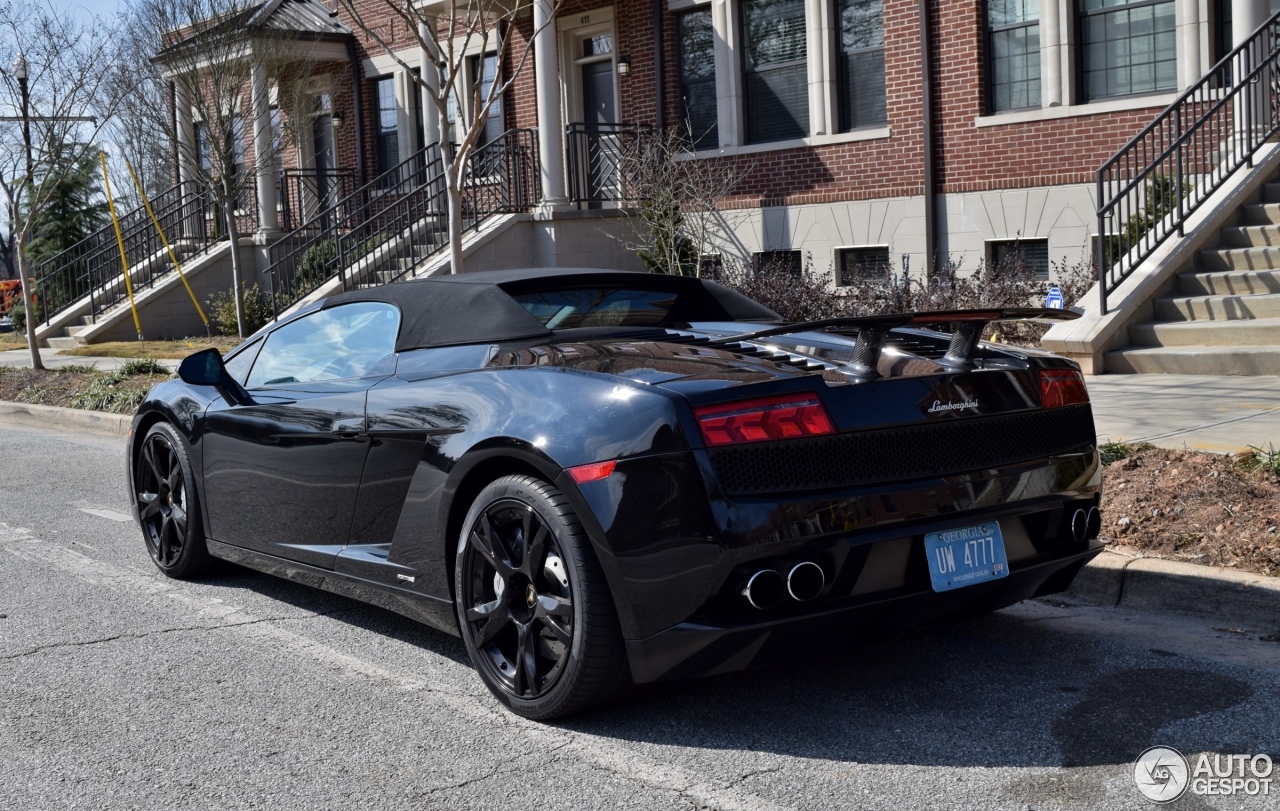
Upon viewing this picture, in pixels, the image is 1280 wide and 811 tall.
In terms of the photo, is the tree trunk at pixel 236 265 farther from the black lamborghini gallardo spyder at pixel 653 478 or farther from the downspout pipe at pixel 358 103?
the black lamborghini gallardo spyder at pixel 653 478

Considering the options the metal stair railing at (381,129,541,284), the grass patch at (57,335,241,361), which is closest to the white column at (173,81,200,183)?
the grass patch at (57,335,241,361)

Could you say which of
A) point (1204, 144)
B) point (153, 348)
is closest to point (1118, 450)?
point (1204, 144)

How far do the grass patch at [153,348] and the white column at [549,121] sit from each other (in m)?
4.92

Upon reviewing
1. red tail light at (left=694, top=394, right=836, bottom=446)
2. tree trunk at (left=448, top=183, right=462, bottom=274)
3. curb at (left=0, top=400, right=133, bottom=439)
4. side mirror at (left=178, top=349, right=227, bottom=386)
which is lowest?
curb at (left=0, top=400, right=133, bottom=439)

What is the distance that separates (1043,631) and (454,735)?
2233 millimetres

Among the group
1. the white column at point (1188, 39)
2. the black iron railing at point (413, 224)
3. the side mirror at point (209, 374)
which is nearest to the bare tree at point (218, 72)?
the black iron railing at point (413, 224)

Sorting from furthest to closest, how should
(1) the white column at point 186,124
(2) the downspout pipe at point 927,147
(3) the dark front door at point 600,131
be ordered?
(1) the white column at point 186,124 → (3) the dark front door at point 600,131 → (2) the downspout pipe at point 927,147

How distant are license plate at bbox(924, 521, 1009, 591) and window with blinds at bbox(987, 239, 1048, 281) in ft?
37.8

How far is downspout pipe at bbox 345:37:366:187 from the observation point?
24.3 metres

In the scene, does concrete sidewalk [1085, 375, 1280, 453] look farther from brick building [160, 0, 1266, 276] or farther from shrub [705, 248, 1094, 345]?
brick building [160, 0, 1266, 276]

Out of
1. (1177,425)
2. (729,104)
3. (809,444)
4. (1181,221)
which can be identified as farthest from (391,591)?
(729,104)

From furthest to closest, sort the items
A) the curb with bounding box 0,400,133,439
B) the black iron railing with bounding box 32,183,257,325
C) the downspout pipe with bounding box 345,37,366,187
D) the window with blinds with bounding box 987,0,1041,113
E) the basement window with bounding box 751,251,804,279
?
the downspout pipe with bounding box 345,37,366,187 < the black iron railing with bounding box 32,183,257,325 < the basement window with bounding box 751,251,804,279 < the window with blinds with bounding box 987,0,1041,113 < the curb with bounding box 0,400,133,439

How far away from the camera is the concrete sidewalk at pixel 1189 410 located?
24.0ft

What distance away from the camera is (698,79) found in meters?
18.5
